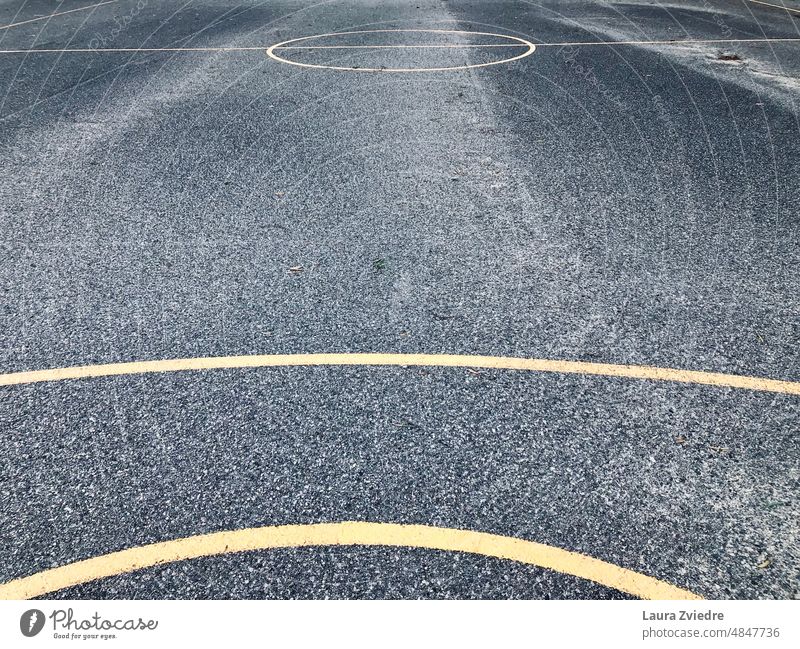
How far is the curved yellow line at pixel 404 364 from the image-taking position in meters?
4.17

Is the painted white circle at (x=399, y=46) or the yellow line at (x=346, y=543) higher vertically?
the painted white circle at (x=399, y=46)

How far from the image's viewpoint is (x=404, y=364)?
4.32 metres

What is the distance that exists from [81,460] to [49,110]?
24.5 ft

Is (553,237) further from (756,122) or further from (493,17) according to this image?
(493,17)

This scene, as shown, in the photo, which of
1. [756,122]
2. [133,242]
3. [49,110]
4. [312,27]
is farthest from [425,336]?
[312,27]

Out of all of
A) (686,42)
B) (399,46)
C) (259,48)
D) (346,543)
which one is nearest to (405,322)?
(346,543)

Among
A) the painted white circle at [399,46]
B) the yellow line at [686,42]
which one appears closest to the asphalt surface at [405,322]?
the painted white circle at [399,46]

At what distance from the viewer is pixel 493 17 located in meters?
16.2

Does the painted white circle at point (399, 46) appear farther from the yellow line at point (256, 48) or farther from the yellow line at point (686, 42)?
the yellow line at point (686, 42)

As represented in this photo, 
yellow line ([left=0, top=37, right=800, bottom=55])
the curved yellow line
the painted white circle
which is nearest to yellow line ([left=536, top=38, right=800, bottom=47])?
yellow line ([left=0, top=37, right=800, bottom=55])
